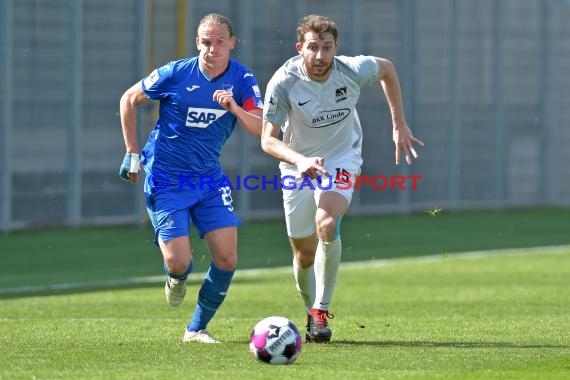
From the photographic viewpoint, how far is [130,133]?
380 inches

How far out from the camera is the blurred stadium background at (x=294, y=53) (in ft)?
62.4

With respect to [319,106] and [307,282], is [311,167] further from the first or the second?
[307,282]

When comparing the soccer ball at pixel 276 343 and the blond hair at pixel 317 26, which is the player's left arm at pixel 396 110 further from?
the soccer ball at pixel 276 343

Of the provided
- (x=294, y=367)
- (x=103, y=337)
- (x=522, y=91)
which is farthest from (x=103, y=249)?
(x=522, y=91)

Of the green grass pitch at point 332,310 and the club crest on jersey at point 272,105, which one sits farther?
the club crest on jersey at point 272,105

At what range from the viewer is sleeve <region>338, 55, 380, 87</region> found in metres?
9.70

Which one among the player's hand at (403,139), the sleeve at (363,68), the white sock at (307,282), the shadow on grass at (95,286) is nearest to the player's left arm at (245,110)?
the sleeve at (363,68)

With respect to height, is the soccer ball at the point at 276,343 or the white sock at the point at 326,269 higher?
the white sock at the point at 326,269

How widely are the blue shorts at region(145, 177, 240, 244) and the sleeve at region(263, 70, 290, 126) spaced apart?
64 cm

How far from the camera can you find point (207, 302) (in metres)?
9.67

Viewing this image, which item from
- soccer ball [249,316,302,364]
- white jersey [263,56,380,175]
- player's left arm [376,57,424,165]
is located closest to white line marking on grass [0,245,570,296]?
white jersey [263,56,380,175]

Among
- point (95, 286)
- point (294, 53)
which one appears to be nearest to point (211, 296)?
point (95, 286)

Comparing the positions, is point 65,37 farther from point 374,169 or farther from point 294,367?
point 294,367

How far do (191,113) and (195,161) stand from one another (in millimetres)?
318
